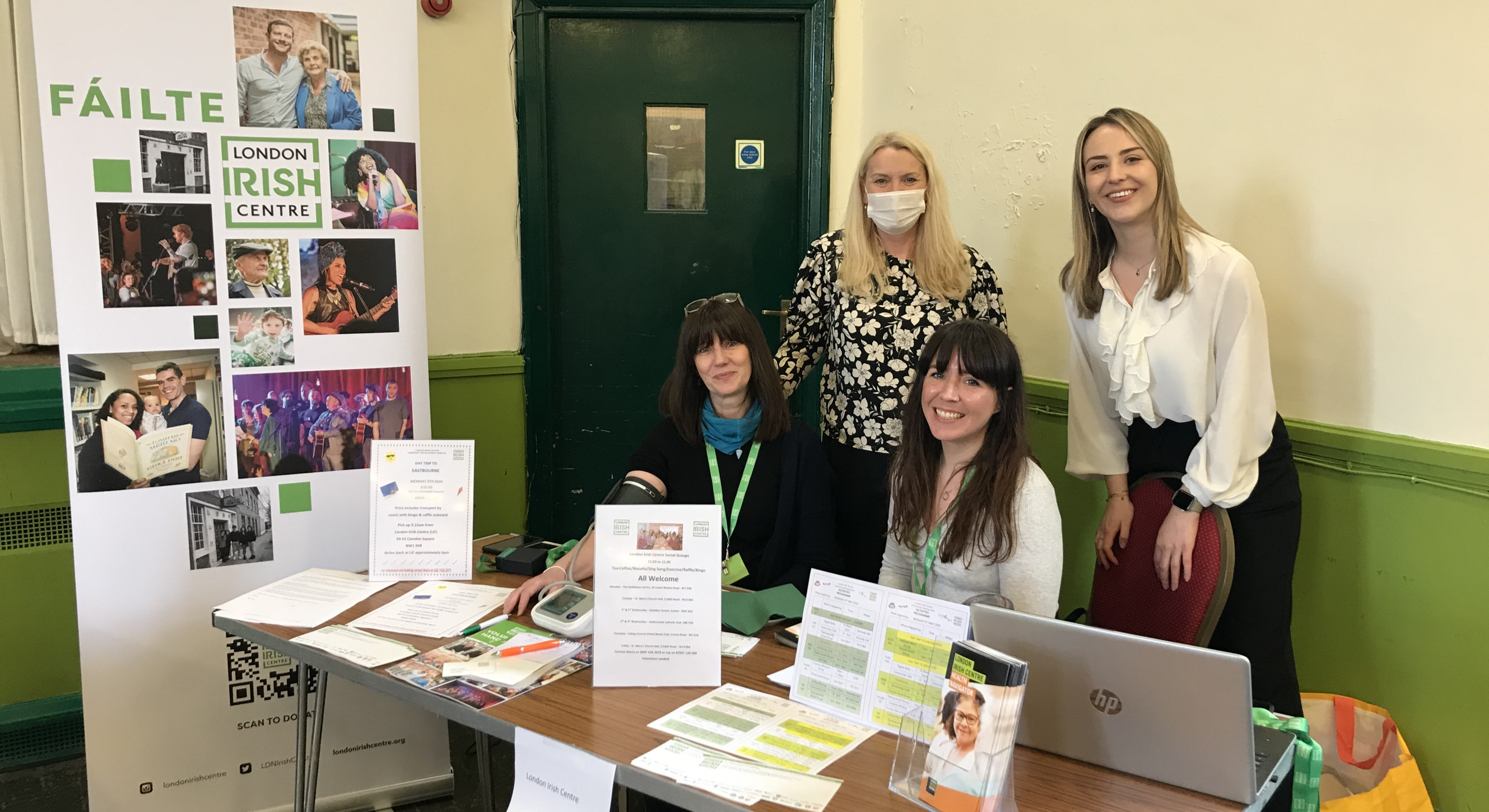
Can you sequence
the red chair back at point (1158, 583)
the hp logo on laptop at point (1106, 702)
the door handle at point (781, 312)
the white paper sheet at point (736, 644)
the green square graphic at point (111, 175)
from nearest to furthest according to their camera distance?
the hp logo on laptop at point (1106, 702), the white paper sheet at point (736, 644), the red chair back at point (1158, 583), the green square graphic at point (111, 175), the door handle at point (781, 312)

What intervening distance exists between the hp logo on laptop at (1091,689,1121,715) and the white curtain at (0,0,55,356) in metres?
2.71

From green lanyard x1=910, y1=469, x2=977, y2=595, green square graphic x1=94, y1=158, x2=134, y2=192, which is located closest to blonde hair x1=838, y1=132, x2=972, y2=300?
green lanyard x1=910, y1=469, x2=977, y2=595

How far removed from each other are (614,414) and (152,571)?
156 centimetres

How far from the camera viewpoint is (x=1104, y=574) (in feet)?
7.13

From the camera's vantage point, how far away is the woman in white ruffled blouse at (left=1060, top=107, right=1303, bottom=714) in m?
1.90

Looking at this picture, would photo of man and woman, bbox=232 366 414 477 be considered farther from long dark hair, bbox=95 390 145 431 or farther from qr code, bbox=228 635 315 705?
qr code, bbox=228 635 315 705

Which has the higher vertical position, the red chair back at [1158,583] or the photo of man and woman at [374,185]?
the photo of man and woman at [374,185]

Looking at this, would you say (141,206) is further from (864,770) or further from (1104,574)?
(1104,574)

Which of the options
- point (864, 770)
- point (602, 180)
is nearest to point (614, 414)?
point (602, 180)

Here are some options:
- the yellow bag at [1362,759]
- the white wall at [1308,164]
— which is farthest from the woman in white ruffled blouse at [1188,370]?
the white wall at [1308,164]

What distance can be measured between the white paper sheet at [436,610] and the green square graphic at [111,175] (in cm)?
112

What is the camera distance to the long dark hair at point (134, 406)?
228cm

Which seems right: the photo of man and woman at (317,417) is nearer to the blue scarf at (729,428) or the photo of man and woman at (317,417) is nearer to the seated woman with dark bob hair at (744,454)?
the seated woman with dark bob hair at (744,454)

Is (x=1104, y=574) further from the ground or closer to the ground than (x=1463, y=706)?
further from the ground
